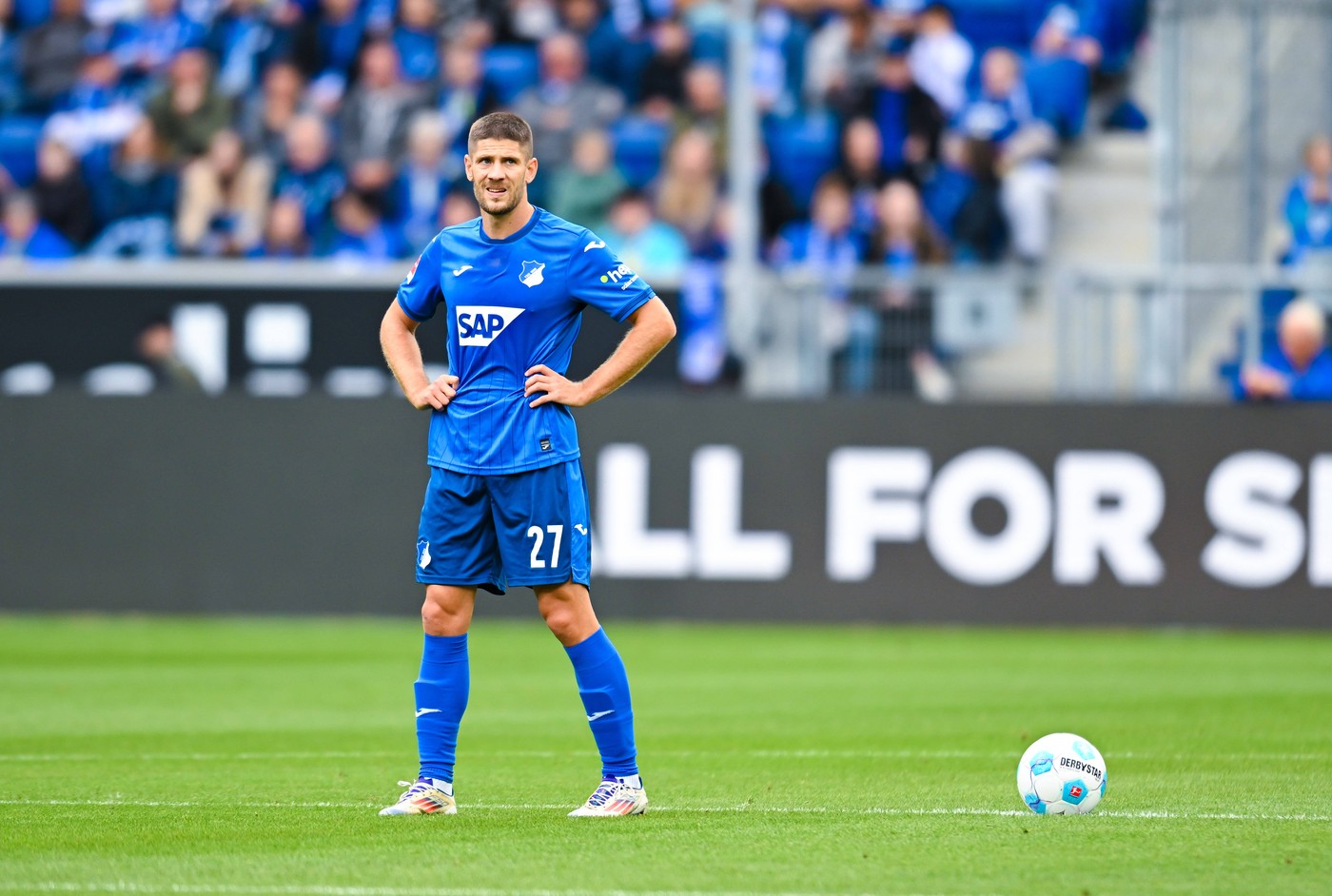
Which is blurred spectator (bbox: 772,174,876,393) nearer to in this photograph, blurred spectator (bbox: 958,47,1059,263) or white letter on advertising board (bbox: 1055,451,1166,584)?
blurred spectator (bbox: 958,47,1059,263)

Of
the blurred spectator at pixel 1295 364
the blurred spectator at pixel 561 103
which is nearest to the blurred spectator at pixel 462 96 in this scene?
the blurred spectator at pixel 561 103

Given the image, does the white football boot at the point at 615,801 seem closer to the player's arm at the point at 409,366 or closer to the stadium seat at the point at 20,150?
the player's arm at the point at 409,366

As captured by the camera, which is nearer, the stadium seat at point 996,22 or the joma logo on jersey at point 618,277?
the joma logo on jersey at point 618,277

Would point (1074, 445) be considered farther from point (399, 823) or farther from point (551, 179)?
point (399, 823)

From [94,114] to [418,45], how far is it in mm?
3229

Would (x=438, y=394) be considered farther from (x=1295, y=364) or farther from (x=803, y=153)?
(x=803, y=153)

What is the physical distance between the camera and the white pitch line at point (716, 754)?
838 cm

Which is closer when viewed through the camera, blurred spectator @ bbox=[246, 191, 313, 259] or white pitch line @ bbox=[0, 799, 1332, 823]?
white pitch line @ bbox=[0, 799, 1332, 823]

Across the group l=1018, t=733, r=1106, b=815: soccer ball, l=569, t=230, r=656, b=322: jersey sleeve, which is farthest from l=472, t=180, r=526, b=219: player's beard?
l=1018, t=733, r=1106, b=815: soccer ball

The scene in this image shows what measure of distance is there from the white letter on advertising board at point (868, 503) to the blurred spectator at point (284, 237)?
5.25 meters

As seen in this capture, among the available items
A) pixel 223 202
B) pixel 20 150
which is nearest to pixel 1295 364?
pixel 223 202

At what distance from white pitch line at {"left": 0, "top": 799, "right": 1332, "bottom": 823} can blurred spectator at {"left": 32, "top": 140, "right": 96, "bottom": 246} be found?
11993 mm

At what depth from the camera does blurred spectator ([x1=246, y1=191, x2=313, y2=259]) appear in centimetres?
1756

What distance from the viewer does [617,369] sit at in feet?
22.2
